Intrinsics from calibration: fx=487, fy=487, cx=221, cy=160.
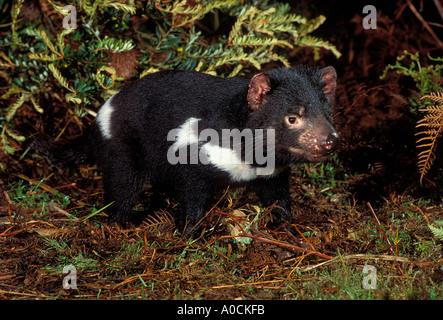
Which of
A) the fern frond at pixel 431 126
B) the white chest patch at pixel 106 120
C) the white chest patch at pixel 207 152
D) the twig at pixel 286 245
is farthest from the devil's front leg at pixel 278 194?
the white chest patch at pixel 106 120

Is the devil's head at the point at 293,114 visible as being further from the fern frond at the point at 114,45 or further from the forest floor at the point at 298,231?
the fern frond at the point at 114,45

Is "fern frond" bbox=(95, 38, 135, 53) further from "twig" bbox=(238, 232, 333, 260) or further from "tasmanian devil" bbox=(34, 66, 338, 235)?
"twig" bbox=(238, 232, 333, 260)

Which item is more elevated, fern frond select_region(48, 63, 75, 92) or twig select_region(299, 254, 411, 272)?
fern frond select_region(48, 63, 75, 92)

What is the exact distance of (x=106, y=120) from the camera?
14.1 feet

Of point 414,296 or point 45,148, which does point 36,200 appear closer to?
point 45,148

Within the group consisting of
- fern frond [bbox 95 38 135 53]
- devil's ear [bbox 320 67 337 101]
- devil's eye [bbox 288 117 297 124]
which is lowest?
devil's eye [bbox 288 117 297 124]

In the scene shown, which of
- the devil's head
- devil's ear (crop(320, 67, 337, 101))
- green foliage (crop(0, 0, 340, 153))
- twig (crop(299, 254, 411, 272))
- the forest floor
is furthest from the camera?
green foliage (crop(0, 0, 340, 153))

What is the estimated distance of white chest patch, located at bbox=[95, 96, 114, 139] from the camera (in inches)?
168

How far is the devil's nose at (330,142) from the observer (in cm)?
342

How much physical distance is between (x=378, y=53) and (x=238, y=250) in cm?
312

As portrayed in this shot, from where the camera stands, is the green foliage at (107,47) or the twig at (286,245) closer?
the twig at (286,245)

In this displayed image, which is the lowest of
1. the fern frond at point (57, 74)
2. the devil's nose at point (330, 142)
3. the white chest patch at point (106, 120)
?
the white chest patch at point (106, 120)

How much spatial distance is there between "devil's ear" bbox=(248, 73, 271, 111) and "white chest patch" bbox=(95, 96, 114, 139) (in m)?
1.39

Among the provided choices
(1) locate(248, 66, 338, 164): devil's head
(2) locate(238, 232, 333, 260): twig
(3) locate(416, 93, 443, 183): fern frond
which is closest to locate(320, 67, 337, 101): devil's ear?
(1) locate(248, 66, 338, 164): devil's head
